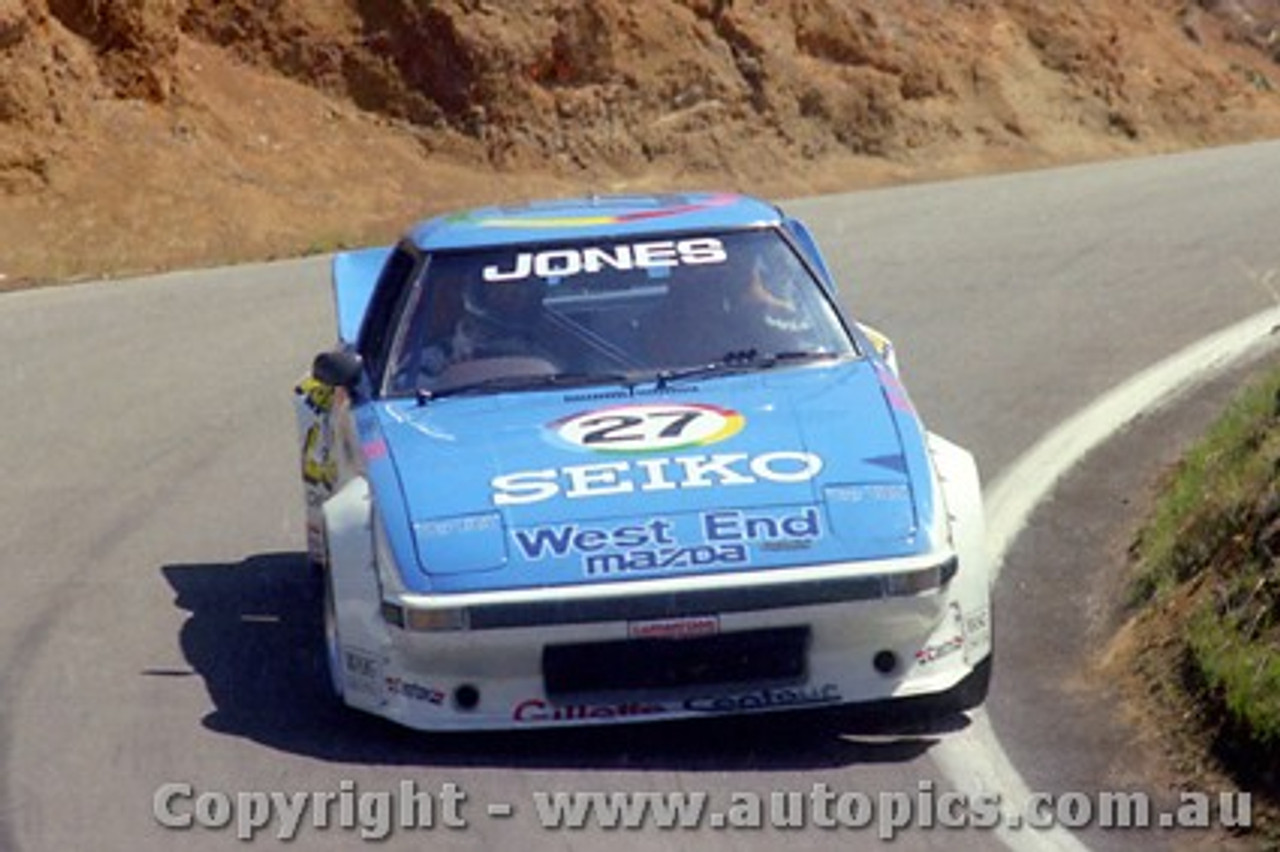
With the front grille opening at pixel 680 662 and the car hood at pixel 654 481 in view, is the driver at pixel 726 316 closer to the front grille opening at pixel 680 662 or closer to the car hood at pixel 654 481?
the car hood at pixel 654 481

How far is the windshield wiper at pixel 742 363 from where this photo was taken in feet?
28.4

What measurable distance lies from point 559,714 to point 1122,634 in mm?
2116

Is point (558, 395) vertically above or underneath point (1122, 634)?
above

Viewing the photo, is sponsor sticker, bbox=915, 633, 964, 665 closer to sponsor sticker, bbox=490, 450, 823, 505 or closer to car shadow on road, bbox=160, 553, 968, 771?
car shadow on road, bbox=160, 553, 968, 771

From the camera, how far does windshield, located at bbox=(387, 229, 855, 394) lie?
875 cm

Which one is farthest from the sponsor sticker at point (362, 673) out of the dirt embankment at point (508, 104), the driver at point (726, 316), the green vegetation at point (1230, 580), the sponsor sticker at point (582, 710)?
the dirt embankment at point (508, 104)

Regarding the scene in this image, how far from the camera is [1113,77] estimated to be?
32.2m

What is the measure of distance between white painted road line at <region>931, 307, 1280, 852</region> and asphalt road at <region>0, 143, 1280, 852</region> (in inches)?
3.9

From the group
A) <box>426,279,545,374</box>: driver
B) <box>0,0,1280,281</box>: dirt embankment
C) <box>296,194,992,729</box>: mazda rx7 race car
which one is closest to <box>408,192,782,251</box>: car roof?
<box>426,279,545,374</box>: driver

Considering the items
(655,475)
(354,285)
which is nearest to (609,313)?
(655,475)

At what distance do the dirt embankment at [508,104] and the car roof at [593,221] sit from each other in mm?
12099

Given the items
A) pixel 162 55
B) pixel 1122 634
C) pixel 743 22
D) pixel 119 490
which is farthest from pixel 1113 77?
pixel 1122 634

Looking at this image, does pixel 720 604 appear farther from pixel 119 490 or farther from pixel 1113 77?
pixel 1113 77

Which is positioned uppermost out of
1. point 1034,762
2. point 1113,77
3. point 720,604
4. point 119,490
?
point 720,604
